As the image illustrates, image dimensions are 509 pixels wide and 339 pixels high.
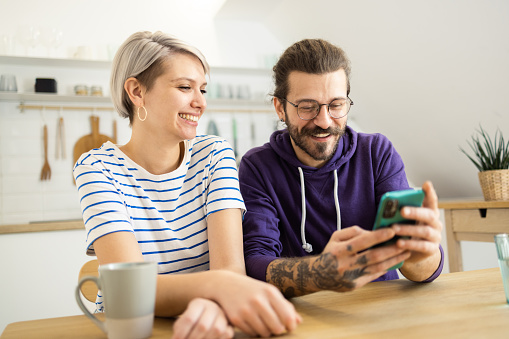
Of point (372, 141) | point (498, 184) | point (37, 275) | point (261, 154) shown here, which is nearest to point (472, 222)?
point (498, 184)

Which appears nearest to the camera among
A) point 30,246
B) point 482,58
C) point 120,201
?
point 120,201

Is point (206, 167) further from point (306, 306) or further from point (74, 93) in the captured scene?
point (74, 93)

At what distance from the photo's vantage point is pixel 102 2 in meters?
3.37

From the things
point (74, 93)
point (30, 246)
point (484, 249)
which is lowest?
point (484, 249)

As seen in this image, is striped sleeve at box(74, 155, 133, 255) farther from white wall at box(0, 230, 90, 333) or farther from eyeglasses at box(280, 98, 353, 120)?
white wall at box(0, 230, 90, 333)

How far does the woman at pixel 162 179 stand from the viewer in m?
1.01

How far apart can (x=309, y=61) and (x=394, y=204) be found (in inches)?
28.2

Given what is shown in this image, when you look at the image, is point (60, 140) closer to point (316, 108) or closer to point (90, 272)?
point (90, 272)

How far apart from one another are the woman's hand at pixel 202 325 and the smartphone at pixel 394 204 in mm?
281

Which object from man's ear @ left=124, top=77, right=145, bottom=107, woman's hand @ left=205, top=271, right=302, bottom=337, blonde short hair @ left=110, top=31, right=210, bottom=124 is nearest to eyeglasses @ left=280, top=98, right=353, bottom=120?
blonde short hair @ left=110, top=31, right=210, bottom=124

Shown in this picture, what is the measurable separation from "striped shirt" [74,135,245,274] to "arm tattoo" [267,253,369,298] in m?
0.23

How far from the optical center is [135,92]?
4.07 ft

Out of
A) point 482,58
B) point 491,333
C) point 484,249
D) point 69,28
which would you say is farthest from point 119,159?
point 484,249

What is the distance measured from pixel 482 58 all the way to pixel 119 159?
2.10 metres
